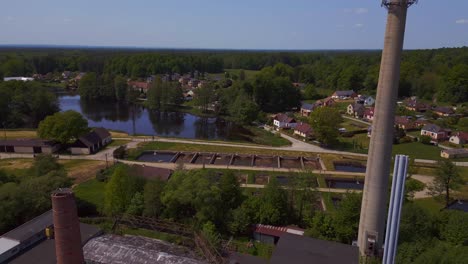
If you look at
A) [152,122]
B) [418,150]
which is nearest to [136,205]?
[418,150]

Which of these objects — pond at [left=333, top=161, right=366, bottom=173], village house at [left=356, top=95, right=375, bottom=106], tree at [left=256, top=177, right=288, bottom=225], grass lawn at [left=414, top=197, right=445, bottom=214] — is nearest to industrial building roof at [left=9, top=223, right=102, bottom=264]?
tree at [left=256, top=177, right=288, bottom=225]

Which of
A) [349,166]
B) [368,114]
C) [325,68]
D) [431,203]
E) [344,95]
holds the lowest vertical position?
[349,166]

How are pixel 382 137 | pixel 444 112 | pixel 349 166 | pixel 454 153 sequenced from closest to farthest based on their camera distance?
pixel 382 137 < pixel 349 166 < pixel 454 153 < pixel 444 112

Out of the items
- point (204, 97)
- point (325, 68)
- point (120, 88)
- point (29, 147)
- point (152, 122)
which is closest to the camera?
point (29, 147)

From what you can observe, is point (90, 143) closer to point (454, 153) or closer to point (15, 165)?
point (15, 165)

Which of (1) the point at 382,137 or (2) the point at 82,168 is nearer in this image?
(1) the point at 382,137

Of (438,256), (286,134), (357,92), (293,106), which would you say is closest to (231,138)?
(286,134)

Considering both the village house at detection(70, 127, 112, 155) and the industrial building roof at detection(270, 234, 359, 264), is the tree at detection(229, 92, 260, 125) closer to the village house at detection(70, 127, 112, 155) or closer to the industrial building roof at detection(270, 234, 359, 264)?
the village house at detection(70, 127, 112, 155)
